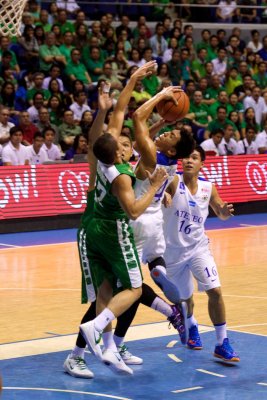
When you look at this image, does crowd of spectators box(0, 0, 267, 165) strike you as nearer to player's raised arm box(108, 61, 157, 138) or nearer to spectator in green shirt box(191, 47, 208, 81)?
spectator in green shirt box(191, 47, 208, 81)

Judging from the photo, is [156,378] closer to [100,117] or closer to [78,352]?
[78,352]

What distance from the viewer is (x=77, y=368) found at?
6.97 m

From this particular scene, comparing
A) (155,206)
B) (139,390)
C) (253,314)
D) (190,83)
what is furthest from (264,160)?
(139,390)

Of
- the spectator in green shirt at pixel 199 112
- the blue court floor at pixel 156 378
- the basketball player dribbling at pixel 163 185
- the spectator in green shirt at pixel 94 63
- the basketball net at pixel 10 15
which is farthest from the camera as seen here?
the spectator in green shirt at pixel 94 63

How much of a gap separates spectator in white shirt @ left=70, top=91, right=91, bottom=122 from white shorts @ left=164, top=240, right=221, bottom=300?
9.86 metres

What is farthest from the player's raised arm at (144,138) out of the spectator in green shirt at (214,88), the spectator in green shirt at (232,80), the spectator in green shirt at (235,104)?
the spectator in green shirt at (232,80)

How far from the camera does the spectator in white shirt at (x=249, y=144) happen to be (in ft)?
59.2

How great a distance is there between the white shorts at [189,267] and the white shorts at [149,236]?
0.86ft

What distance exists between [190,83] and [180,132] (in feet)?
39.7

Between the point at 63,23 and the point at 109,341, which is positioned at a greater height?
the point at 63,23

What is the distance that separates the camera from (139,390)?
6656mm

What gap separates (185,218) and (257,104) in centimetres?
1273

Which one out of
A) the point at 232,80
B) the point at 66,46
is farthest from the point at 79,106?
the point at 232,80

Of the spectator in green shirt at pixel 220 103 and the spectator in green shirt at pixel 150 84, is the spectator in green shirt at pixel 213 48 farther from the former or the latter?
the spectator in green shirt at pixel 150 84
